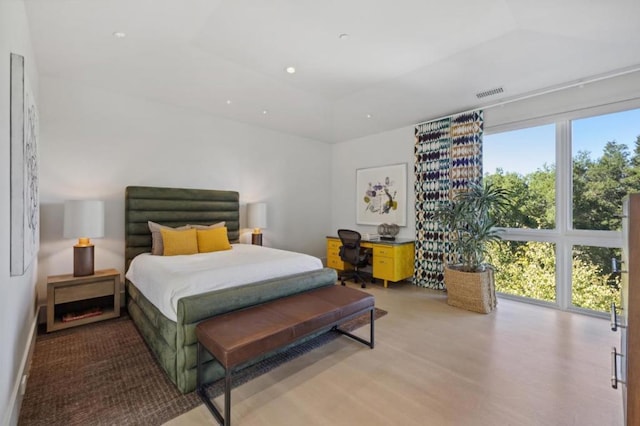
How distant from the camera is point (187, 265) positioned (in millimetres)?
2762

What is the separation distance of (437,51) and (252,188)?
11.3 feet

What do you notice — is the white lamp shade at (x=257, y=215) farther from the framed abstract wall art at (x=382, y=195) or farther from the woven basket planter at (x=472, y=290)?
the woven basket planter at (x=472, y=290)

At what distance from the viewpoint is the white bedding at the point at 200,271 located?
2.17m

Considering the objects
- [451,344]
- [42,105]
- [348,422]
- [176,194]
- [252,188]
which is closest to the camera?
[348,422]

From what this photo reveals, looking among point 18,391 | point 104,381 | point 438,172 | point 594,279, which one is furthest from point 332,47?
point 594,279

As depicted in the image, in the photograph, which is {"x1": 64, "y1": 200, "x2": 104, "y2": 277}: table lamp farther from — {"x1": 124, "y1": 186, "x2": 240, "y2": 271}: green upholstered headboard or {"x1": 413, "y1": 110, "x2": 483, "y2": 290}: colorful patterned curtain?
{"x1": 413, "y1": 110, "x2": 483, "y2": 290}: colorful patterned curtain

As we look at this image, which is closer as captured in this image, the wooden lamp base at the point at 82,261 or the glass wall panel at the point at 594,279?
the wooden lamp base at the point at 82,261

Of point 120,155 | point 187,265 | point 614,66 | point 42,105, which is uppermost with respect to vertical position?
point 614,66

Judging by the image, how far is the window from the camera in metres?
3.25

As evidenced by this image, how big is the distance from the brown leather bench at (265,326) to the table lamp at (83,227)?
Answer: 6.73 feet

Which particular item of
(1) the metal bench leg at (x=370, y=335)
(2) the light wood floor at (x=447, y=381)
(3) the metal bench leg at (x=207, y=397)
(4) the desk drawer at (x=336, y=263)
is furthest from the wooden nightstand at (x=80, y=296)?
(4) the desk drawer at (x=336, y=263)

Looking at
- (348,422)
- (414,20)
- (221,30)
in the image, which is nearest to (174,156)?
(221,30)

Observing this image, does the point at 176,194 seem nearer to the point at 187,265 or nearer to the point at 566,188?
the point at 187,265

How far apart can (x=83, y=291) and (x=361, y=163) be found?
475 cm
